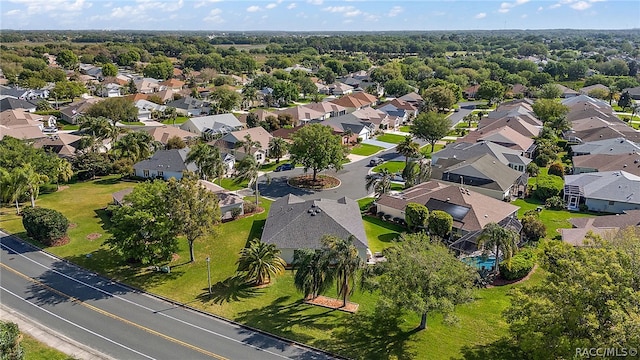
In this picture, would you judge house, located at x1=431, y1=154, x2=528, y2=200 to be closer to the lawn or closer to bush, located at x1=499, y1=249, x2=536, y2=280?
the lawn

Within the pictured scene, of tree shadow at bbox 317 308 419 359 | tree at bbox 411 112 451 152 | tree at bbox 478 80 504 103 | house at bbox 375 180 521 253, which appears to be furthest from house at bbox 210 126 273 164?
tree at bbox 478 80 504 103

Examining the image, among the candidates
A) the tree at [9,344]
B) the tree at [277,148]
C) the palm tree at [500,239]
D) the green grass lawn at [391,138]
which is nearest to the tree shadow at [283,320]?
the tree at [9,344]

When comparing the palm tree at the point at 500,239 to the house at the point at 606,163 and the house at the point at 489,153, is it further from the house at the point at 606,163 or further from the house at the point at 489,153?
the house at the point at 606,163

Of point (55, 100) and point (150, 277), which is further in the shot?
point (55, 100)

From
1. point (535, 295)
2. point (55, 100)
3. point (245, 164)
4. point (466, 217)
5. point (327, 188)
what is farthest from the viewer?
point (55, 100)

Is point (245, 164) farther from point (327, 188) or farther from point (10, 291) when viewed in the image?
point (10, 291)

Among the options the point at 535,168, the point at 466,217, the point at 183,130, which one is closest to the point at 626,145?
the point at 535,168
